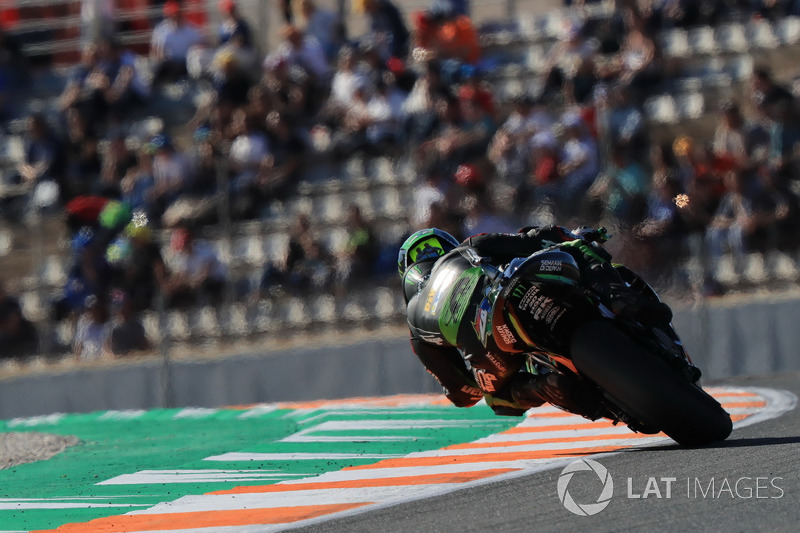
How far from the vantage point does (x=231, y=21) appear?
50.7 ft

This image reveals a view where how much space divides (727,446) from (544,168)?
659 centimetres

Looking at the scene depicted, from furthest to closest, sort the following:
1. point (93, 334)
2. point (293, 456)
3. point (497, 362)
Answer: point (93, 334) < point (293, 456) < point (497, 362)

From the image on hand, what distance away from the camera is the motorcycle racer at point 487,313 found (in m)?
5.73

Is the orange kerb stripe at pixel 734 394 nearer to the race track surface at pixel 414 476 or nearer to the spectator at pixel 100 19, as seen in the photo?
the race track surface at pixel 414 476

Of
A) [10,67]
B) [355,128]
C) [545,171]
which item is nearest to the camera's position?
[545,171]

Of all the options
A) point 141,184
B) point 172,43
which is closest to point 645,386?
point 141,184

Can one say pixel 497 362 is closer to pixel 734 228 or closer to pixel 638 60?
pixel 734 228

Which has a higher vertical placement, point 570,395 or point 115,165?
point 115,165

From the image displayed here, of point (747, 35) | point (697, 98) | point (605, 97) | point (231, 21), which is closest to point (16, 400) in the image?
point (231, 21)

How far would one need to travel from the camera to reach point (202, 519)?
16.1 ft

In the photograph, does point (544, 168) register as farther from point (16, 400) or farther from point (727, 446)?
point (727, 446)

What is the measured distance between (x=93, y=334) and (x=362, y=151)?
3.40 m

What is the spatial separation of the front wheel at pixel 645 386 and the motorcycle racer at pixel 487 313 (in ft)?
0.49

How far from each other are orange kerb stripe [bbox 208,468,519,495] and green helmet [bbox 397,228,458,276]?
1.45m
